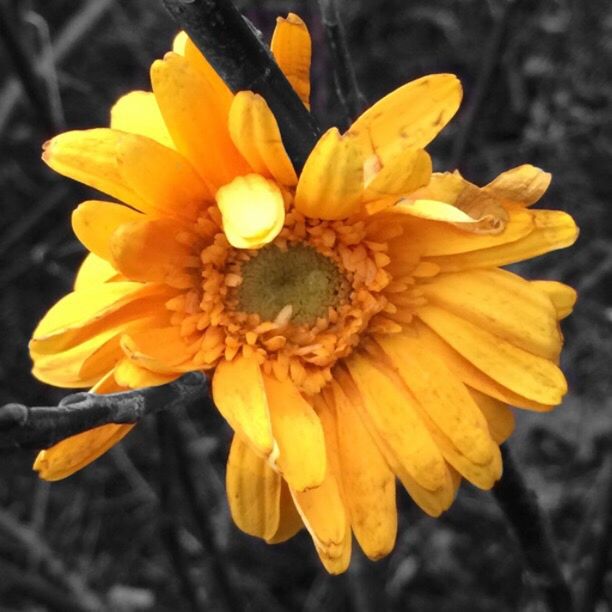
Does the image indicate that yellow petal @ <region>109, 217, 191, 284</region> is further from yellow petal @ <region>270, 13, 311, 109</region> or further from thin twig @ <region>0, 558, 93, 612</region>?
thin twig @ <region>0, 558, 93, 612</region>

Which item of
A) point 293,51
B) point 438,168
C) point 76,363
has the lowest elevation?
point 438,168

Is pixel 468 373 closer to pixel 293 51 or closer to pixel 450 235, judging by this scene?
pixel 450 235

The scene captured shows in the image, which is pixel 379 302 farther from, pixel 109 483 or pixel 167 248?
pixel 109 483

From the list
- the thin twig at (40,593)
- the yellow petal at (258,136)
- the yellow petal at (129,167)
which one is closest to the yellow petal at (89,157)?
the yellow petal at (129,167)

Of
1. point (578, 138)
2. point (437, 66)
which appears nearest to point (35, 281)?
point (437, 66)

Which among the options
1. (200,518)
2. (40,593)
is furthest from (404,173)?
(40,593)

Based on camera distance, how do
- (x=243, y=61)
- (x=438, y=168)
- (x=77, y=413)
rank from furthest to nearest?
1. (x=438, y=168)
2. (x=243, y=61)
3. (x=77, y=413)

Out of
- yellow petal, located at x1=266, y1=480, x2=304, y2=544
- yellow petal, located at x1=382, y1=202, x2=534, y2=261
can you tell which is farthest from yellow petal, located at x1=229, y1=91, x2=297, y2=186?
yellow petal, located at x1=266, y1=480, x2=304, y2=544
